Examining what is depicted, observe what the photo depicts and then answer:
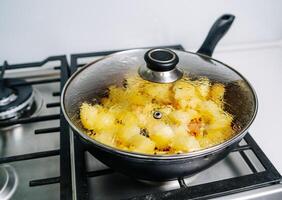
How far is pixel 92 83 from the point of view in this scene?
1.92 ft

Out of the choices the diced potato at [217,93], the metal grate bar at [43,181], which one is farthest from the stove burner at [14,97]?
the diced potato at [217,93]

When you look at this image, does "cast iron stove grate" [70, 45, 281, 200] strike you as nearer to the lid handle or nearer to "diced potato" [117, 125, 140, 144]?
"diced potato" [117, 125, 140, 144]

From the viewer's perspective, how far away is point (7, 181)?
57 cm

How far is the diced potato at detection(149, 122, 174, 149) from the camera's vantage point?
0.48 meters

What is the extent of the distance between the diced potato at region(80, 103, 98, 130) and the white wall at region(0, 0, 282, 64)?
0.40 metres

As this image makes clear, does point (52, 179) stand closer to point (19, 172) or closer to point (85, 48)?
point (19, 172)

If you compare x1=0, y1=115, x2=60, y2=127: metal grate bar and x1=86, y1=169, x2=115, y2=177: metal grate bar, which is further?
x1=0, y1=115, x2=60, y2=127: metal grate bar

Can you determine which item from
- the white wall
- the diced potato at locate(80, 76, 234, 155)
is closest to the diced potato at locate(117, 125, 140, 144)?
the diced potato at locate(80, 76, 234, 155)

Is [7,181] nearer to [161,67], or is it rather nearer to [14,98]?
[14,98]

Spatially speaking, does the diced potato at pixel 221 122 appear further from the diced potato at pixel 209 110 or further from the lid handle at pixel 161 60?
the lid handle at pixel 161 60

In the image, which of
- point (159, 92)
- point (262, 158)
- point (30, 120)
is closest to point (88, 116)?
point (159, 92)

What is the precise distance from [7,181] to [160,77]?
0.34 meters

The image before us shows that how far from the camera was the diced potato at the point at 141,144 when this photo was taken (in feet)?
1.51

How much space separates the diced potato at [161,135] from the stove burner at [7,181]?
11.2 inches
